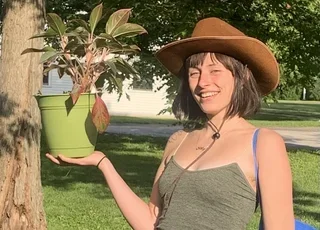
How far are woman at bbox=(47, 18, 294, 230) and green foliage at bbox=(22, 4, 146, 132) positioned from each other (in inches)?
9.4

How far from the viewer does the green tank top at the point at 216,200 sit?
2697mm

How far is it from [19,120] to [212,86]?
4536mm

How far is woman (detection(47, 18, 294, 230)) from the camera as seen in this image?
8.77 ft

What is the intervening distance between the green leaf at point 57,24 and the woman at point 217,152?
481mm

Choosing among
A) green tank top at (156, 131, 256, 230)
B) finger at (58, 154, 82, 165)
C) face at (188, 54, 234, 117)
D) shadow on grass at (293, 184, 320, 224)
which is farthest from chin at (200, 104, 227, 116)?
shadow on grass at (293, 184, 320, 224)

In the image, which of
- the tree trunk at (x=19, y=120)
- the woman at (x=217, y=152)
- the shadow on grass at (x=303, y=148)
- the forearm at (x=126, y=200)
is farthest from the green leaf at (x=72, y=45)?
the shadow on grass at (x=303, y=148)

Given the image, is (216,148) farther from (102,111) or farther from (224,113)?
(102,111)

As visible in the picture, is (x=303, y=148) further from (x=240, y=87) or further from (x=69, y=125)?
(x=240, y=87)

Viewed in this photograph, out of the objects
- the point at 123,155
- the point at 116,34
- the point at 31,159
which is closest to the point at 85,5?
the point at 123,155

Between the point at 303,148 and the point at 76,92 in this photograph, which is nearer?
the point at 76,92

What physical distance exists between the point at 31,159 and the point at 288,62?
363 inches

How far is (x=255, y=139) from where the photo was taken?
274 cm

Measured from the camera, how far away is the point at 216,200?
2.71 meters

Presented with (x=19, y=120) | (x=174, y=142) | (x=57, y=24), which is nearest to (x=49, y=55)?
(x=57, y=24)
